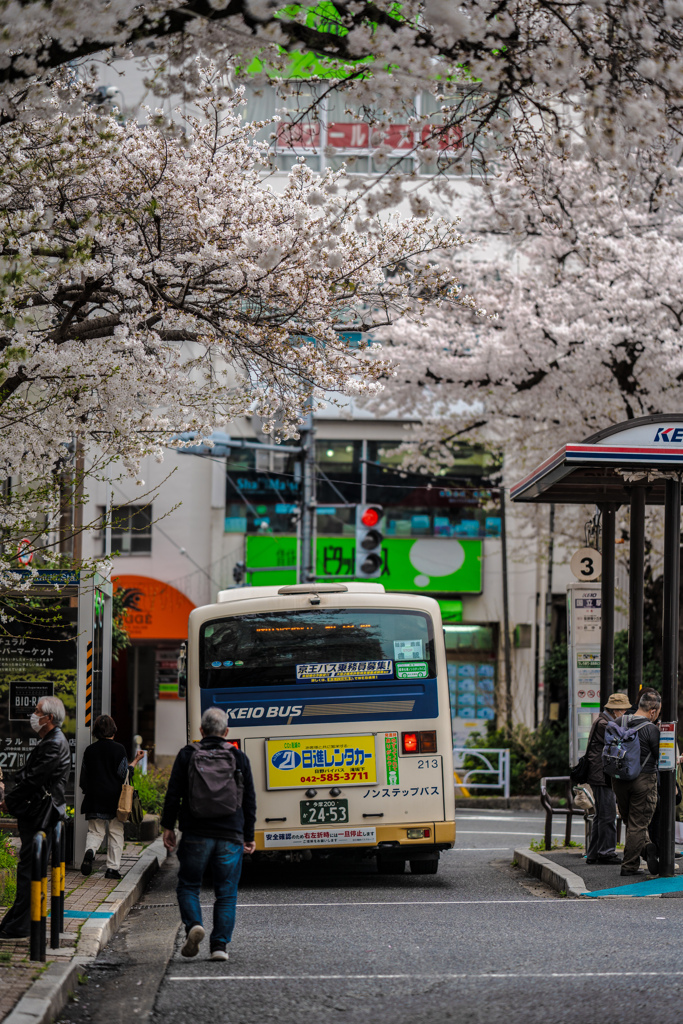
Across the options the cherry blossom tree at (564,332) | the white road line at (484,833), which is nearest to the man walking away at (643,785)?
the white road line at (484,833)

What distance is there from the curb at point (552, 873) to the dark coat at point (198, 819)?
161 inches

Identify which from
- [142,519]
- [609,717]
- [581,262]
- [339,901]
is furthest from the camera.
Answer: [142,519]

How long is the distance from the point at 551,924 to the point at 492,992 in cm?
247

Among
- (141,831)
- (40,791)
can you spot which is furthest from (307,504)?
(40,791)

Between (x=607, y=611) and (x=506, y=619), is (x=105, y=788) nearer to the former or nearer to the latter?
(x=607, y=611)

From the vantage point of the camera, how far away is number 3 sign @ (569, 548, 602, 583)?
15.1 m

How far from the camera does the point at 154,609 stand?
31.8 m

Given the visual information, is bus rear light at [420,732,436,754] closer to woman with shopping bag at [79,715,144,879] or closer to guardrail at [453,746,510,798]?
woman with shopping bag at [79,715,144,879]

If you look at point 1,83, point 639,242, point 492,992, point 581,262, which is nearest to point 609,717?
point 492,992

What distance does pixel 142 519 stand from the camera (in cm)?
3306

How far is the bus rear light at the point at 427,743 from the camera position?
12.2 metres

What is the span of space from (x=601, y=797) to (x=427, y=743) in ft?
6.09

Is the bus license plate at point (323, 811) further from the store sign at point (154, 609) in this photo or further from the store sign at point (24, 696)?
the store sign at point (154, 609)

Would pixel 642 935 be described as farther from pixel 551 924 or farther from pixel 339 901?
pixel 339 901
